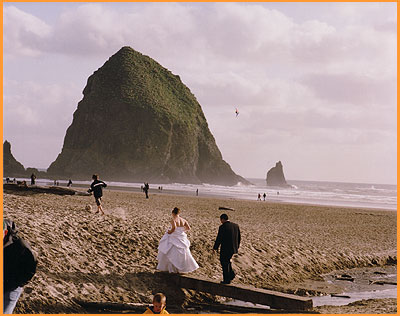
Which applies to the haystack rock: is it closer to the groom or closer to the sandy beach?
the sandy beach

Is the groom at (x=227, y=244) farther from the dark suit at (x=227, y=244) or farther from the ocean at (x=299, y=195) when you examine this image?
the ocean at (x=299, y=195)

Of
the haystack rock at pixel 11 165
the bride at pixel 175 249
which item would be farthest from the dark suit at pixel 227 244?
the haystack rock at pixel 11 165

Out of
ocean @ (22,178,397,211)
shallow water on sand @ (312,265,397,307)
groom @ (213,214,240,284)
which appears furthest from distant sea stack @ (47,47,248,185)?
groom @ (213,214,240,284)

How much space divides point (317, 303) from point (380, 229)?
19.4 metres

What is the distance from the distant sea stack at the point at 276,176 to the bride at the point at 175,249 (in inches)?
7283

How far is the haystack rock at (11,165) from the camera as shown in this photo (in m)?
132

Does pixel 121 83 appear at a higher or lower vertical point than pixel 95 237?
higher

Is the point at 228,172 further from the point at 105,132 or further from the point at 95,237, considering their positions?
the point at 95,237

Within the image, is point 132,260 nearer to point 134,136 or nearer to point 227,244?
point 227,244

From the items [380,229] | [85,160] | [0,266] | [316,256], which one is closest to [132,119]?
[85,160]

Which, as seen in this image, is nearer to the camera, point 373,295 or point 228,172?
point 373,295

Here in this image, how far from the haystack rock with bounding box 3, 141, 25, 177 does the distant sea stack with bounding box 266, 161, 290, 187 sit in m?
99.3

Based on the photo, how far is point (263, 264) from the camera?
1550 centimetres

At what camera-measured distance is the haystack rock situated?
13150cm
